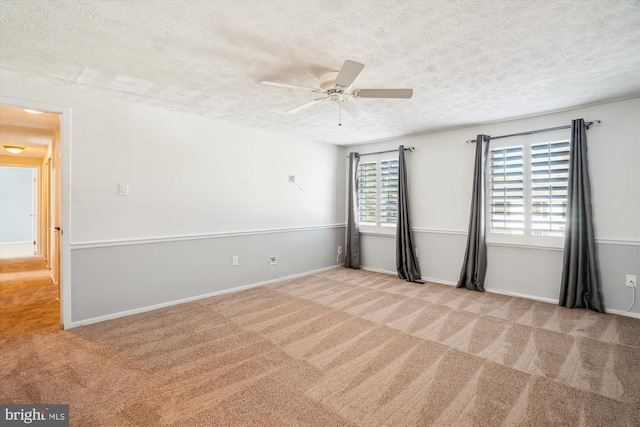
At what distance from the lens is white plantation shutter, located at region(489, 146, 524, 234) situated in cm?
399

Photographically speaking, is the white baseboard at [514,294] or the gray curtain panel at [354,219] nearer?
the white baseboard at [514,294]

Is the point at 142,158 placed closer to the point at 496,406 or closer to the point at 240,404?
the point at 240,404

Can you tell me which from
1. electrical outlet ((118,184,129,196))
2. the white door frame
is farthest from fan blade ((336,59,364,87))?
the white door frame

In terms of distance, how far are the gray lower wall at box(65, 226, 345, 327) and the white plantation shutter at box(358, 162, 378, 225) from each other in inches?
49.8

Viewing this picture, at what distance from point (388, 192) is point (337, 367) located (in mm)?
3590

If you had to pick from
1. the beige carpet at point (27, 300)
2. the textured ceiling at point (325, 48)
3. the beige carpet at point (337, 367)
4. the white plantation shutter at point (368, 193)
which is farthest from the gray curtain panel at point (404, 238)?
the beige carpet at point (27, 300)

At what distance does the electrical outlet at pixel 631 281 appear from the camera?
3299 mm

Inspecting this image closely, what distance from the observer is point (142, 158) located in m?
3.44

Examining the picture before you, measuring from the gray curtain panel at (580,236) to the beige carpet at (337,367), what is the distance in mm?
222

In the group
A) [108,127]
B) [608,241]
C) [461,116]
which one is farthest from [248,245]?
[608,241]

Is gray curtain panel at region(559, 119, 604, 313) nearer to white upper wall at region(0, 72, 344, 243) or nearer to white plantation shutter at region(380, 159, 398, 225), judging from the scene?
white plantation shutter at region(380, 159, 398, 225)

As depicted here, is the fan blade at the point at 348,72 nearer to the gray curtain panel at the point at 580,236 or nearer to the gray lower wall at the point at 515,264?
the gray curtain panel at the point at 580,236

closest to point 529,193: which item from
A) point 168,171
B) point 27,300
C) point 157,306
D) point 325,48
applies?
point 325,48

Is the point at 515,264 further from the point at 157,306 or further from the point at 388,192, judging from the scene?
the point at 157,306
